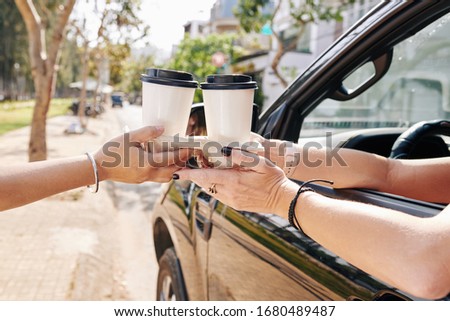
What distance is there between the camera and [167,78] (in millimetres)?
1283

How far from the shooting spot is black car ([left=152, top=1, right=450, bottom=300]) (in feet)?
4.52

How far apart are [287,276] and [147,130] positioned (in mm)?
617

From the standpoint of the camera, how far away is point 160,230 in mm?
2982

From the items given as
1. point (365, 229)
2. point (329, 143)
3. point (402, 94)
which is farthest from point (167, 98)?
point (402, 94)

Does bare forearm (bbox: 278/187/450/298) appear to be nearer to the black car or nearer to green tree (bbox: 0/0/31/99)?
the black car

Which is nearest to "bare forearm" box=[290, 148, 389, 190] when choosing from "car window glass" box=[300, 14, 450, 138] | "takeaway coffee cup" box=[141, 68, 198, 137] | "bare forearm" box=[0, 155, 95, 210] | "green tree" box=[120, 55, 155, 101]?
"car window glass" box=[300, 14, 450, 138]

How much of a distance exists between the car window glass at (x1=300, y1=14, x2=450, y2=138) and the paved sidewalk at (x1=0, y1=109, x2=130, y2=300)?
2.24 meters

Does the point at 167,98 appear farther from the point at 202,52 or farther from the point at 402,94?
the point at 202,52

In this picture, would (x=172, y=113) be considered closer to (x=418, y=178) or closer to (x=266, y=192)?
(x=266, y=192)

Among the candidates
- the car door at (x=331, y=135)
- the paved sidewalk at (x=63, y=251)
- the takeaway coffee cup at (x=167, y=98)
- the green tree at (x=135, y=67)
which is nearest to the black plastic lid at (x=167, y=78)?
the takeaway coffee cup at (x=167, y=98)

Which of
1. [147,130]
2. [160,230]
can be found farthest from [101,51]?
[147,130]

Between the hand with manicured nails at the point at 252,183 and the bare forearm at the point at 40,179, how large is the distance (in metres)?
0.42

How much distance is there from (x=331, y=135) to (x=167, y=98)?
1.18 metres

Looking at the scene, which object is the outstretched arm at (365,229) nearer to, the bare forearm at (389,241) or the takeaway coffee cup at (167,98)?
the bare forearm at (389,241)
